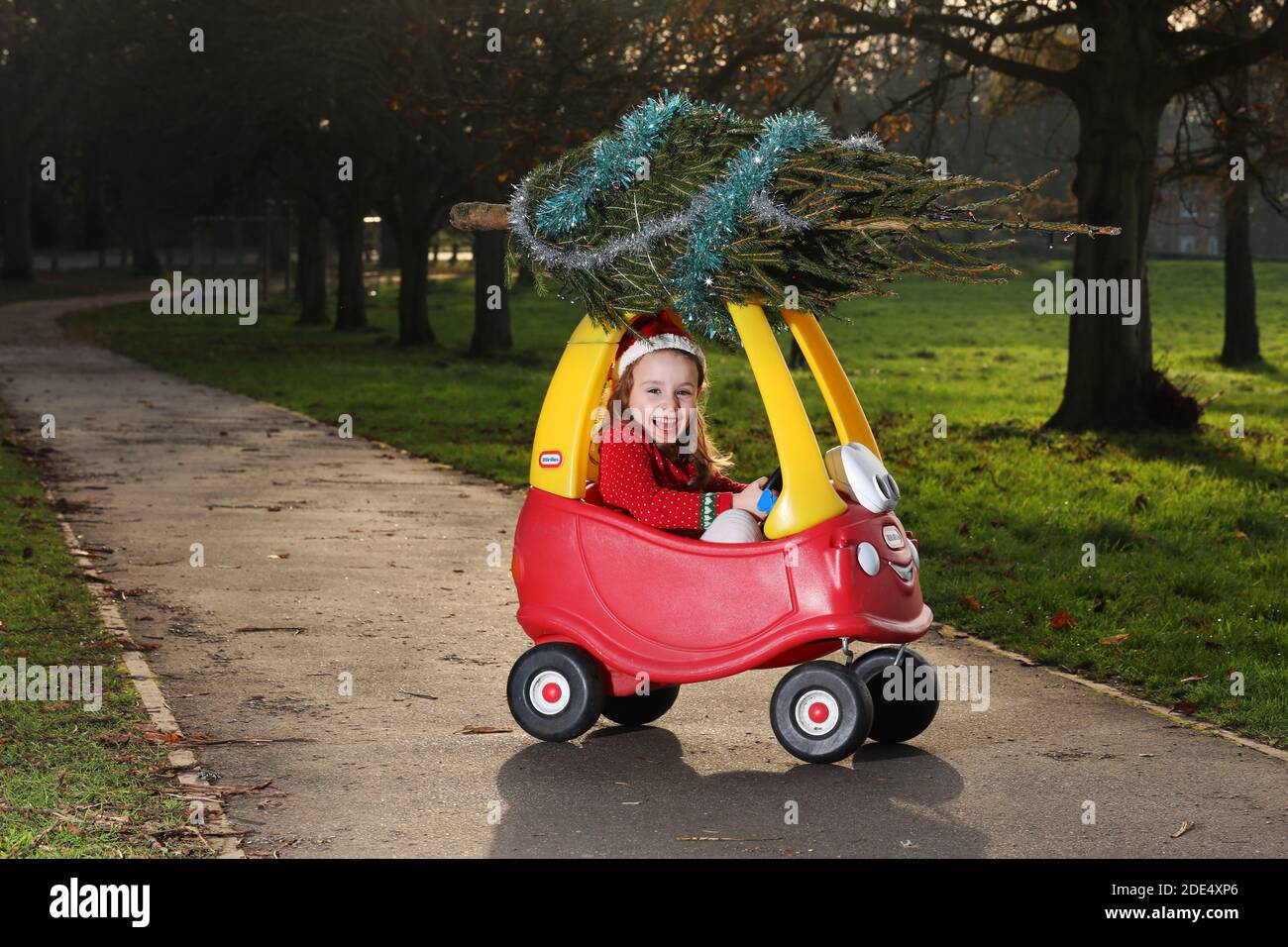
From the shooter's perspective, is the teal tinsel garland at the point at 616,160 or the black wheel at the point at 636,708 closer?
the teal tinsel garland at the point at 616,160

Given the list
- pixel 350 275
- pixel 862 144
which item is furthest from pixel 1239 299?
pixel 862 144

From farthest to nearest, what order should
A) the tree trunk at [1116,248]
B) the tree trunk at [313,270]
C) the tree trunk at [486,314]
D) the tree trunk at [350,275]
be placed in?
the tree trunk at [313,270]
the tree trunk at [350,275]
the tree trunk at [486,314]
the tree trunk at [1116,248]

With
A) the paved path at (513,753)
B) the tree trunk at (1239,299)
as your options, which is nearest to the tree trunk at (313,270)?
the tree trunk at (1239,299)

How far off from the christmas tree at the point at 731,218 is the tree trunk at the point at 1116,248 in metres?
11.2

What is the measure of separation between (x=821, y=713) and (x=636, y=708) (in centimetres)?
87

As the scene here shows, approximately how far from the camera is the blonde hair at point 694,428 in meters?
6.01

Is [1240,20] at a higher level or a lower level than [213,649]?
higher

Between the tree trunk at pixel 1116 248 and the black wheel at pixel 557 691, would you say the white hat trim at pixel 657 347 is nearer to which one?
the black wheel at pixel 557 691

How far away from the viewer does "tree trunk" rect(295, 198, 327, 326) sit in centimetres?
3797

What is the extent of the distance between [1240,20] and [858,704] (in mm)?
14503
